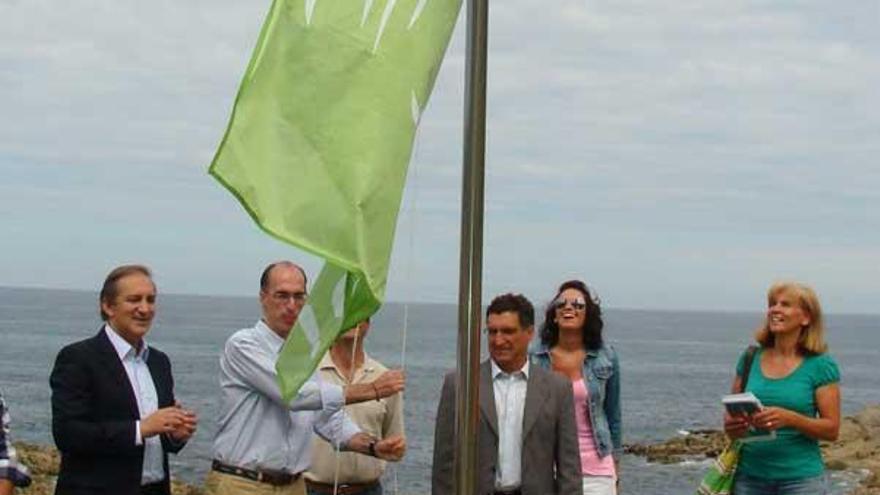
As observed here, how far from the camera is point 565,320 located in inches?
301

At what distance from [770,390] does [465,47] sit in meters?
3.30

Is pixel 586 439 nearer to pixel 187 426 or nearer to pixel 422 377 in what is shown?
pixel 187 426

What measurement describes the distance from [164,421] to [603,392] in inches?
86.4

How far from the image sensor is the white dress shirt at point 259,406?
22.1 feet

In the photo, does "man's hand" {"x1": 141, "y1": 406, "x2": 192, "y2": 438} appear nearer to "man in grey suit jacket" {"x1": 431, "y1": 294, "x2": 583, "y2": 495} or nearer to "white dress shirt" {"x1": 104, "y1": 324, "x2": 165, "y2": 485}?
"white dress shirt" {"x1": 104, "y1": 324, "x2": 165, "y2": 485}

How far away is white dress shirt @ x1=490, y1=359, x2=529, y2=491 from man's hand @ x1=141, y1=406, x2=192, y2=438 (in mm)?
1300

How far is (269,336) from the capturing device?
6797 mm

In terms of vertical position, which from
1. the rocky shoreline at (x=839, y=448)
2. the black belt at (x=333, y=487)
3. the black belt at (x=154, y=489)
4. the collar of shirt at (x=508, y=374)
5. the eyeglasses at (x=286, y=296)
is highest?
the eyeglasses at (x=286, y=296)

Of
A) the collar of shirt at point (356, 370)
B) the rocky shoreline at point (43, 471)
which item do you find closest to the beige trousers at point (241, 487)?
the collar of shirt at point (356, 370)

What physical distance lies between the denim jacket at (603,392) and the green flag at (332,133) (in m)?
3.43

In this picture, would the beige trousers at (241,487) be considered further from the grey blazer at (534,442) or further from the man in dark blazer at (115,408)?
the grey blazer at (534,442)

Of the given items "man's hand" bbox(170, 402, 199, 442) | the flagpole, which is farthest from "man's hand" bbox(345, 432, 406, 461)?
the flagpole

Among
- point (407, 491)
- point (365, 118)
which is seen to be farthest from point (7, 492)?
point (407, 491)

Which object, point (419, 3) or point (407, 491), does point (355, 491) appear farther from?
point (407, 491)
